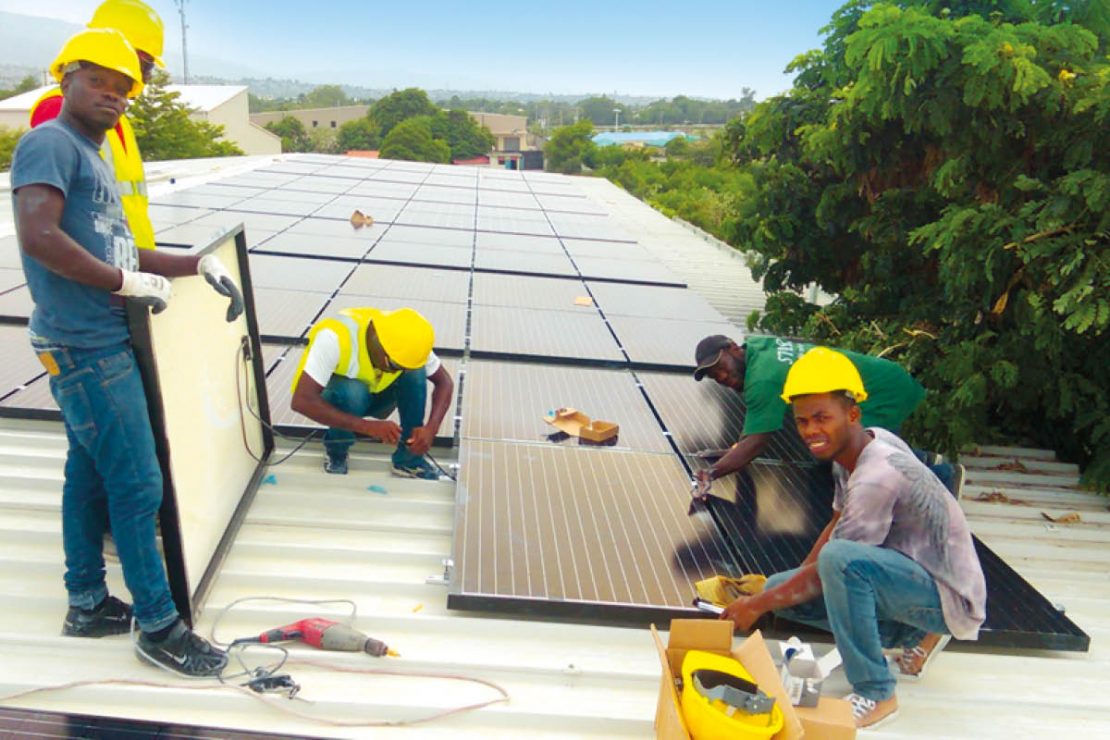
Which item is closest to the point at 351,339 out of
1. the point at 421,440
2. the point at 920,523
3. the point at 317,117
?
the point at 421,440

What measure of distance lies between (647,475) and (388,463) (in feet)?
4.96

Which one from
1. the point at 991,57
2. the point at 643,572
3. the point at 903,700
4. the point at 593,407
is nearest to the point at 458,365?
the point at 593,407

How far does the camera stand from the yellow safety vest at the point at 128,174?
3434 millimetres

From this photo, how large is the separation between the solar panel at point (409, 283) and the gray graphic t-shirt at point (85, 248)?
14.2 feet

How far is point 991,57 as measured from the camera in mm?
5465

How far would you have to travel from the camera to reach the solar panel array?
12.8ft

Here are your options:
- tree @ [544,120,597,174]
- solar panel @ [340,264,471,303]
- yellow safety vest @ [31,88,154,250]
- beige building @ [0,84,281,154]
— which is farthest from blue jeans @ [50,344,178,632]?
tree @ [544,120,597,174]

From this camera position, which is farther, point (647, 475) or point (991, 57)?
point (991, 57)

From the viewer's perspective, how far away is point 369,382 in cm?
466

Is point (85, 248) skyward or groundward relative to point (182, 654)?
skyward

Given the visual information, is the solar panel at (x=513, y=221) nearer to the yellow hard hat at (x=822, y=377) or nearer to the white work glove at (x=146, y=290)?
the yellow hard hat at (x=822, y=377)

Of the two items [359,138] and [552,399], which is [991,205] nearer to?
[552,399]

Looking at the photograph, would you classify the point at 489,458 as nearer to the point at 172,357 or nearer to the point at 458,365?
the point at 458,365

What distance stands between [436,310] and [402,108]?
11371cm
